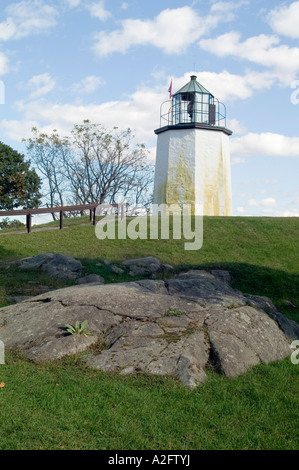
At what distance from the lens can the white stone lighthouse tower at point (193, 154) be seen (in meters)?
29.4

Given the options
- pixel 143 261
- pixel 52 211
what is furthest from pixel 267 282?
pixel 52 211

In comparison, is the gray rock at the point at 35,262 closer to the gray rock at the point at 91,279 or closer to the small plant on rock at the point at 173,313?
the gray rock at the point at 91,279

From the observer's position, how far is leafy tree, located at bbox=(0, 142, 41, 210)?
3625 cm

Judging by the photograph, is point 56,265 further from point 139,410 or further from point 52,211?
point 139,410

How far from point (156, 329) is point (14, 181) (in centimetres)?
3107

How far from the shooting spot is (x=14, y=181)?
36.5 meters

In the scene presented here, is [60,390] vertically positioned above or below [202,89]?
below

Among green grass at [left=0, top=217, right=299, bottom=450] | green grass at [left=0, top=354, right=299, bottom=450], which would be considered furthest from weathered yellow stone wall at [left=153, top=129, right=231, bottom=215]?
green grass at [left=0, top=354, right=299, bottom=450]

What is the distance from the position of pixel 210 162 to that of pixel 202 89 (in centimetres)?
484

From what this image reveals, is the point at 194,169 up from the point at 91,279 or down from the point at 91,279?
up

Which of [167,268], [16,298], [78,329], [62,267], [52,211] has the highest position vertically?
[52,211]
